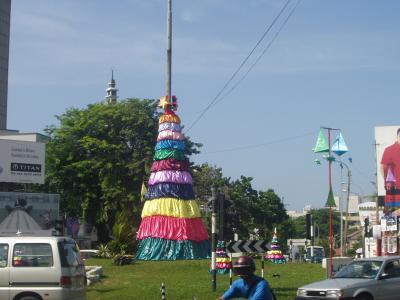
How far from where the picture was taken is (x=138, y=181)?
178 feet

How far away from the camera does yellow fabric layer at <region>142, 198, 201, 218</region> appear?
3606 cm

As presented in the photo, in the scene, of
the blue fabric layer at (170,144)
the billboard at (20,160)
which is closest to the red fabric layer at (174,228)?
the blue fabric layer at (170,144)

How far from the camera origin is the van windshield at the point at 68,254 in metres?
15.6

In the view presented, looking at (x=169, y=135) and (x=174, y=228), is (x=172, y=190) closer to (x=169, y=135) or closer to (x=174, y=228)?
(x=174, y=228)

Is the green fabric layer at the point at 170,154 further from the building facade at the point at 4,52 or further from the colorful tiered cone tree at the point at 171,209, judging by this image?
the building facade at the point at 4,52

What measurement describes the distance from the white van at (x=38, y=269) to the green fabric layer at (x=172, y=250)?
19.8 m

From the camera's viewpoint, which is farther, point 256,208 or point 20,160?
point 256,208

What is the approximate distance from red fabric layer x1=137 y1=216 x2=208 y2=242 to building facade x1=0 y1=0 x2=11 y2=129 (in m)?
62.6

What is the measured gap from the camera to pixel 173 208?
119ft

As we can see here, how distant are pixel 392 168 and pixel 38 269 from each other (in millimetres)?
32508

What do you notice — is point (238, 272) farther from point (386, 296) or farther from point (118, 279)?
point (118, 279)

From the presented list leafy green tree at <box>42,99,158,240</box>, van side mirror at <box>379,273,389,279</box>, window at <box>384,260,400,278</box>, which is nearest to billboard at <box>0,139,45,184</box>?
leafy green tree at <box>42,99,158,240</box>

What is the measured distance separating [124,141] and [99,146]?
8.14 feet

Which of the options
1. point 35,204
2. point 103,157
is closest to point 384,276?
point 35,204
